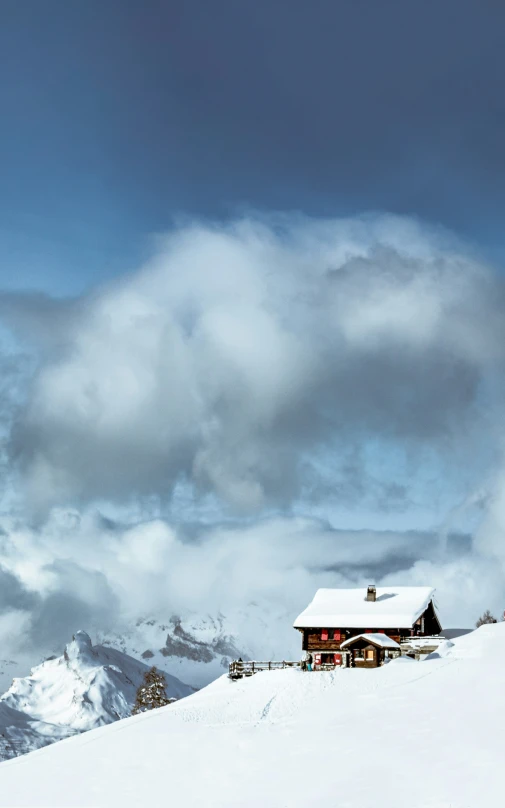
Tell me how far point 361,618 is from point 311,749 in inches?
1321

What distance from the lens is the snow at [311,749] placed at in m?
37.0

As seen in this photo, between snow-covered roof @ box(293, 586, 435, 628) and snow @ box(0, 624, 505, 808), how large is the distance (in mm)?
16102

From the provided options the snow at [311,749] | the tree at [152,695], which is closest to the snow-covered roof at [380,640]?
the snow at [311,749]

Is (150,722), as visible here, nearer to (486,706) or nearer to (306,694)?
(306,694)

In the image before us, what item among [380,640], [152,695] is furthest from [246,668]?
[152,695]

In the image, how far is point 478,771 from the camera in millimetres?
36531


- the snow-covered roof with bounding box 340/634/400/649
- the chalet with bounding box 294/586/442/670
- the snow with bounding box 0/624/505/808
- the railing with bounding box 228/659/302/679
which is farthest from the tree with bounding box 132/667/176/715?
the snow with bounding box 0/624/505/808

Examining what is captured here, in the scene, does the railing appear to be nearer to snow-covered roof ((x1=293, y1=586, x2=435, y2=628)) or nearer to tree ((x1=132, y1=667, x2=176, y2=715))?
snow-covered roof ((x1=293, y1=586, x2=435, y2=628))

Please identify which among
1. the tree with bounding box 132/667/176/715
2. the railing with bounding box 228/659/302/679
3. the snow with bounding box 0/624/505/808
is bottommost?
the snow with bounding box 0/624/505/808

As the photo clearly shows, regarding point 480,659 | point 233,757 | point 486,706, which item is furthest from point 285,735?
point 480,659

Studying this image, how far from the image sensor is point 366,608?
77625 mm

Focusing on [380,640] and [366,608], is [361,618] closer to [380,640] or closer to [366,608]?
[366,608]

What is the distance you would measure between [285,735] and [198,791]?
688 cm

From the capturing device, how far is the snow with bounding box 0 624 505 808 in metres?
37.0
